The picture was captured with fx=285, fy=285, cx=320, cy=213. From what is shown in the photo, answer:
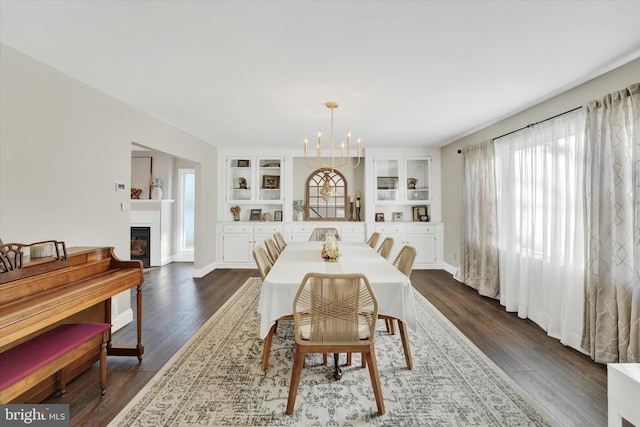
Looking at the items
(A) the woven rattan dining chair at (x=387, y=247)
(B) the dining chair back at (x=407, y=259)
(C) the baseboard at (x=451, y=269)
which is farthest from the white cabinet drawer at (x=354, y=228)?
(B) the dining chair back at (x=407, y=259)

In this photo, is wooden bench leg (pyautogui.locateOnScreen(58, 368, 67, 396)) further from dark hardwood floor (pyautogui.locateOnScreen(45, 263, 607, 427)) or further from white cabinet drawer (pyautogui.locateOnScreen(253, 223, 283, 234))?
white cabinet drawer (pyautogui.locateOnScreen(253, 223, 283, 234))

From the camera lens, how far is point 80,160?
2555mm

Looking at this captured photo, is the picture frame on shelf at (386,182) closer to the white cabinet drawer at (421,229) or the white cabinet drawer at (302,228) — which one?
the white cabinet drawer at (421,229)

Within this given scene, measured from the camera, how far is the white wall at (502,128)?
2.28m

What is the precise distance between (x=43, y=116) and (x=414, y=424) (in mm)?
3393

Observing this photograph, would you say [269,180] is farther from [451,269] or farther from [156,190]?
[451,269]

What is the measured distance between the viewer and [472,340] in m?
2.68

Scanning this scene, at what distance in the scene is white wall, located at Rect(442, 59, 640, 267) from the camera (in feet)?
7.48

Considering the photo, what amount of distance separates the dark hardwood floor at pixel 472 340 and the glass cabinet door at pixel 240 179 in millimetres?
2001

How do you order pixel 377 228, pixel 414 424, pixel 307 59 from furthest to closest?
pixel 377 228, pixel 307 59, pixel 414 424

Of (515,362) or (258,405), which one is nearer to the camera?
(258,405)

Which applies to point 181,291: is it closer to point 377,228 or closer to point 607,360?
point 377,228

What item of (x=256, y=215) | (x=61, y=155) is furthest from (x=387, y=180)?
(x=61, y=155)

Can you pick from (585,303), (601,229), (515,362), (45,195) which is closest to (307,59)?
(45,195)
